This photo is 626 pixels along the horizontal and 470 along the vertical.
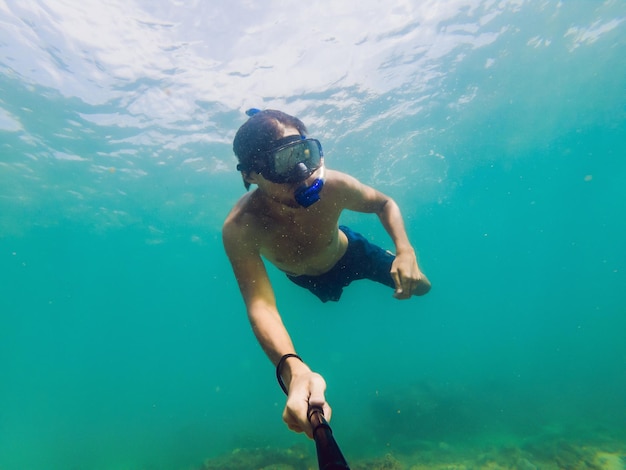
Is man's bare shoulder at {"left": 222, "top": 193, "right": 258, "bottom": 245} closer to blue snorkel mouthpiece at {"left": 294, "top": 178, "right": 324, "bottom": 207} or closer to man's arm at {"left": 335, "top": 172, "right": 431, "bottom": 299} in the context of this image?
blue snorkel mouthpiece at {"left": 294, "top": 178, "right": 324, "bottom": 207}

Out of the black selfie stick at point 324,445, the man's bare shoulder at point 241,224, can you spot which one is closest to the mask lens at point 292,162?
the man's bare shoulder at point 241,224

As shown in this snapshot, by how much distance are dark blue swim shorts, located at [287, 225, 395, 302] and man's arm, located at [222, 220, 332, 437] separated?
230 centimetres

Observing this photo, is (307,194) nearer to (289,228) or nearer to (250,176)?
(250,176)

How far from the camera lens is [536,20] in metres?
16.6

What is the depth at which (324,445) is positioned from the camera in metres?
1.22

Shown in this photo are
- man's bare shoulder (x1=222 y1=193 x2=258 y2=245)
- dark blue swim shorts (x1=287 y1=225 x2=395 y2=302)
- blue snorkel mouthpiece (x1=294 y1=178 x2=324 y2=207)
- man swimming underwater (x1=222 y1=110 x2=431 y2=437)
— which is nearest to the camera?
man swimming underwater (x1=222 y1=110 x2=431 y2=437)

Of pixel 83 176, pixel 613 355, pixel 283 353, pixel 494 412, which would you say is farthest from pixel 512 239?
pixel 283 353

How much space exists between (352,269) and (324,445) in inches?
187

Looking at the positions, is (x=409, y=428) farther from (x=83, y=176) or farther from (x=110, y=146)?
(x=83, y=176)

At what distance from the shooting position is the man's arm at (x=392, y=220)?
3.26 metres

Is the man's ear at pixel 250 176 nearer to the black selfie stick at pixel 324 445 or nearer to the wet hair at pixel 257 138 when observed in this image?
the wet hair at pixel 257 138

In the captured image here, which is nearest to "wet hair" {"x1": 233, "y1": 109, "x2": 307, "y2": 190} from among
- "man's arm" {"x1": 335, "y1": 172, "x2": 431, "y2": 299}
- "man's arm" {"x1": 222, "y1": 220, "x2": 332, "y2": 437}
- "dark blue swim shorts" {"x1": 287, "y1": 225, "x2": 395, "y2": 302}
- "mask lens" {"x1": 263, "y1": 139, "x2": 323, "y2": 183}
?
"mask lens" {"x1": 263, "y1": 139, "x2": 323, "y2": 183}

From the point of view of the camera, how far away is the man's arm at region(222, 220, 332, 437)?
159 centimetres

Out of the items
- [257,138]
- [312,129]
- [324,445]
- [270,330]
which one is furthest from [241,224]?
[312,129]
